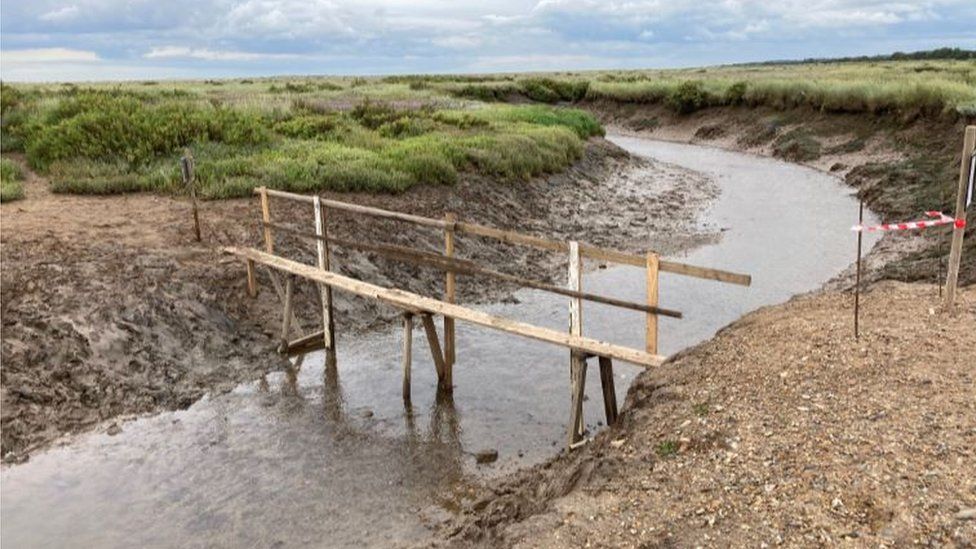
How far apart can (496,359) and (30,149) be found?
607 inches

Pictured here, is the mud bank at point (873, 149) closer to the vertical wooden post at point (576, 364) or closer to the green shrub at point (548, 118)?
the vertical wooden post at point (576, 364)

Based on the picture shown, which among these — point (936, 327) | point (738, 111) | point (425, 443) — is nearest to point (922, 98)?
point (738, 111)

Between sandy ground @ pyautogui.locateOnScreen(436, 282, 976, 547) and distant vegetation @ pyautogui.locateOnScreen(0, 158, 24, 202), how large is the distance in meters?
13.6

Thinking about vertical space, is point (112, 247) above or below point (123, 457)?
above

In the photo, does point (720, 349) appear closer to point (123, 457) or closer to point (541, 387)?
point (541, 387)

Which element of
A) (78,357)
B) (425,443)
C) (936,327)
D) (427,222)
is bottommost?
(425,443)

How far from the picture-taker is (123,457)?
937 centimetres

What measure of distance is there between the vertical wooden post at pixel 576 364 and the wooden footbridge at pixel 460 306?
0.01 m

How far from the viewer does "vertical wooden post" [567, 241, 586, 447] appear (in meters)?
9.13

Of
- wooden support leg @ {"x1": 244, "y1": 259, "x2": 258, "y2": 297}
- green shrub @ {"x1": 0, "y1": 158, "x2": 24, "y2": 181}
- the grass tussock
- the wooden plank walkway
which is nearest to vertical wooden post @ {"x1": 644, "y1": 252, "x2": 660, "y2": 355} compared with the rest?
the wooden plank walkway

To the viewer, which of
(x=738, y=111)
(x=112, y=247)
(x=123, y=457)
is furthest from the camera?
(x=738, y=111)

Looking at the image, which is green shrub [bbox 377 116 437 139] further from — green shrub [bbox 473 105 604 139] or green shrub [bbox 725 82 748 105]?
green shrub [bbox 725 82 748 105]

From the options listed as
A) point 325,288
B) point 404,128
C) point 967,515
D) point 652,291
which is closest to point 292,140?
point 404,128

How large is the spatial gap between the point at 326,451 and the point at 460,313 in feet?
7.67
